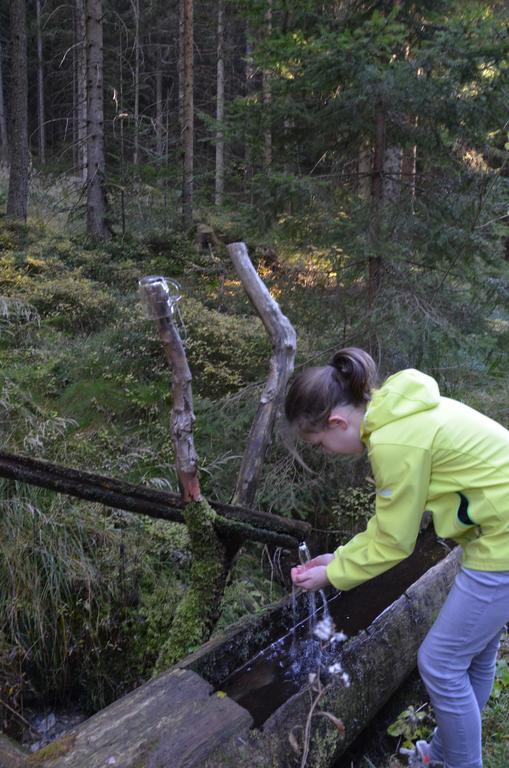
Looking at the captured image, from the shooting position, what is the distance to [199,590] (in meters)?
2.97

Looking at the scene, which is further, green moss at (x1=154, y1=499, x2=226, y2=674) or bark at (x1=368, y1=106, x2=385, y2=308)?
bark at (x1=368, y1=106, x2=385, y2=308)

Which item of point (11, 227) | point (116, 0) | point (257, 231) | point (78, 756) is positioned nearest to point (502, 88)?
point (257, 231)

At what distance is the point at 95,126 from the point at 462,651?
1103 cm

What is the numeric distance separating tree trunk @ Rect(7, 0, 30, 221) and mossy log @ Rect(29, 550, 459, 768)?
1086cm

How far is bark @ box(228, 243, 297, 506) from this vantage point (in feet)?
10.2

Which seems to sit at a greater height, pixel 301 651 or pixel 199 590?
pixel 199 590

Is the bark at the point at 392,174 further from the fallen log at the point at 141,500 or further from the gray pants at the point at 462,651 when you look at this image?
the gray pants at the point at 462,651

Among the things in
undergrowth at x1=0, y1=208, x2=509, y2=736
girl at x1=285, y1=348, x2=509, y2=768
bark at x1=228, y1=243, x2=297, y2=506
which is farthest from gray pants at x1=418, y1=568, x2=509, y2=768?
undergrowth at x1=0, y1=208, x2=509, y2=736

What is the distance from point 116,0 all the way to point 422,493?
24.5 meters

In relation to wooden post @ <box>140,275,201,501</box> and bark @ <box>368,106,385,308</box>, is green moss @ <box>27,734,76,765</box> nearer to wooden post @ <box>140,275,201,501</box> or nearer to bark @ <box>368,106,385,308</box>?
wooden post @ <box>140,275,201,501</box>

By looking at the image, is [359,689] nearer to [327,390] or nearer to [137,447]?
[327,390]

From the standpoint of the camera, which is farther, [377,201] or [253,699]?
[377,201]

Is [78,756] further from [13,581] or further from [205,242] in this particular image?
[205,242]

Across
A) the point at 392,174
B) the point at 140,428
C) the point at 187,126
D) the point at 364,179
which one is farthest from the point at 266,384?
the point at 187,126
